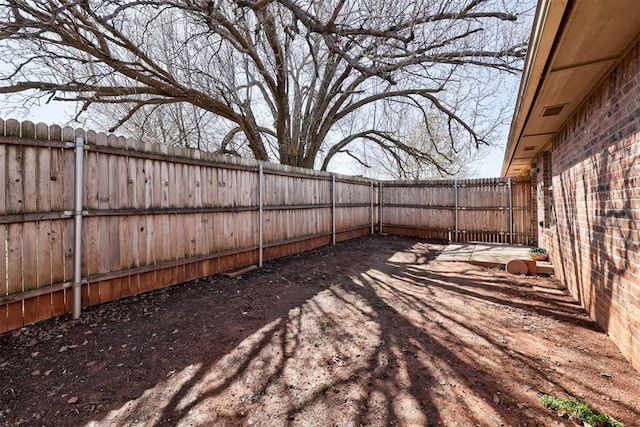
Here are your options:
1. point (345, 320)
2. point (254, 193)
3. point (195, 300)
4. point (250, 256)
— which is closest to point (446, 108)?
point (254, 193)

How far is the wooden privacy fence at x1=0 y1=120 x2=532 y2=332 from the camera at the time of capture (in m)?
2.65

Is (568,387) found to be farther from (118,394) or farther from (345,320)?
(118,394)

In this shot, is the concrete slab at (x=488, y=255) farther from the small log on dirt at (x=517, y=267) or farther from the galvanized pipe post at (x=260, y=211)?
the galvanized pipe post at (x=260, y=211)

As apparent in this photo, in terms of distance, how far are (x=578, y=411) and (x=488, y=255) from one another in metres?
4.96

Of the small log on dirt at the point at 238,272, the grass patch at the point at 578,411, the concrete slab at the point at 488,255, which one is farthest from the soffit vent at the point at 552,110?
the small log on dirt at the point at 238,272

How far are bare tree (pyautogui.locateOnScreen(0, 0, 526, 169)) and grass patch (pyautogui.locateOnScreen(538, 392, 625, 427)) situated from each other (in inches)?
127

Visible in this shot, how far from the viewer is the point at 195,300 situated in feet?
12.0

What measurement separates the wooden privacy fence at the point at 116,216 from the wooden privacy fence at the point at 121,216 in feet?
0.03

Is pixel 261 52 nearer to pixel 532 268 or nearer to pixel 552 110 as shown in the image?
pixel 552 110

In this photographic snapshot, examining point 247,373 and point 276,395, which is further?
point 247,373

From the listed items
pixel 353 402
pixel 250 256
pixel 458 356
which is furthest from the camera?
pixel 250 256

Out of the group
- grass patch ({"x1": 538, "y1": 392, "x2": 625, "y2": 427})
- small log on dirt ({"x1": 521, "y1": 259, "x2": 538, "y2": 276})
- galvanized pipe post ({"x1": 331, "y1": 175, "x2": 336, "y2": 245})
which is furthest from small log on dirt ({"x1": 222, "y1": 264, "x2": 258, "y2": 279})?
small log on dirt ({"x1": 521, "y1": 259, "x2": 538, "y2": 276})

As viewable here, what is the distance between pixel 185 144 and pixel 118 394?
9537 millimetres

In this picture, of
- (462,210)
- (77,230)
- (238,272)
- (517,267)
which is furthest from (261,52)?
(517,267)
